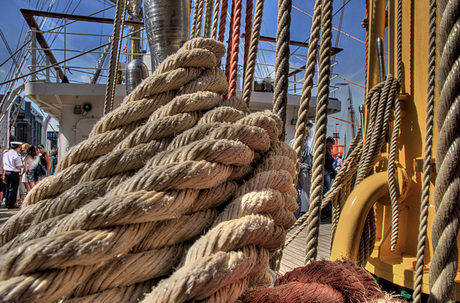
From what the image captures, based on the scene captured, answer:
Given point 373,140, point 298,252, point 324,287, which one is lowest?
point 298,252

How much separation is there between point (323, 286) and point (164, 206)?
0.35 metres

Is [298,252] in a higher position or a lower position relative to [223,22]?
lower

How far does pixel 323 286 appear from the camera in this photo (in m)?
0.62

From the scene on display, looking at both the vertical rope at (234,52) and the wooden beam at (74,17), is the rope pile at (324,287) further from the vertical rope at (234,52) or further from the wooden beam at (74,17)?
the wooden beam at (74,17)

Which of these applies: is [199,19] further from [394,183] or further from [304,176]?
[304,176]

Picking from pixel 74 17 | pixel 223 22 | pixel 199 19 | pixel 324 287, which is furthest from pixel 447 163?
pixel 74 17

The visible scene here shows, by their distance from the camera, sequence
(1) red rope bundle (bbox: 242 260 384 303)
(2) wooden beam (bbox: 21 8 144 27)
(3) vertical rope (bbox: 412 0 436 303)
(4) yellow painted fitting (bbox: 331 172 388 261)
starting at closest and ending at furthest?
(1) red rope bundle (bbox: 242 260 384 303), (3) vertical rope (bbox: 412 0 436 303), (4) yellow painted fitting (bbox: 331 172 388 261), (2) wooden beam (bbox: 21 8 144 27)

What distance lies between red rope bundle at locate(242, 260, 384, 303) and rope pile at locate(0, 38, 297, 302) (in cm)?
3

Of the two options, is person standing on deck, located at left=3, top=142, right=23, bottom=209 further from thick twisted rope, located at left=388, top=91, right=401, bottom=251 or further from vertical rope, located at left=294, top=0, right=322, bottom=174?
vertical rope, located at left=294, top=0, right=322, bottom=174

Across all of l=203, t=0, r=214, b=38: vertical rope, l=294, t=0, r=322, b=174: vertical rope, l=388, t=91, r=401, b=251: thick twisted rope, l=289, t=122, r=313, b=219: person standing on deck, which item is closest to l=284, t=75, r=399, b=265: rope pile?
l=388, t=91, r=401, b=251: thick twisted rope

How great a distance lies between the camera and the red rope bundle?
574mm

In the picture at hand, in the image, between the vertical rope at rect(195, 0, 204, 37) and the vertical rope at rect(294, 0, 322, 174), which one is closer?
the vertical rope at rect(294, 0, 322, 174)

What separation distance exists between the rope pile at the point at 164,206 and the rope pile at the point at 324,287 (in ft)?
0.10

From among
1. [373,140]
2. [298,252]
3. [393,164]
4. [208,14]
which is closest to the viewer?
[208,14]
